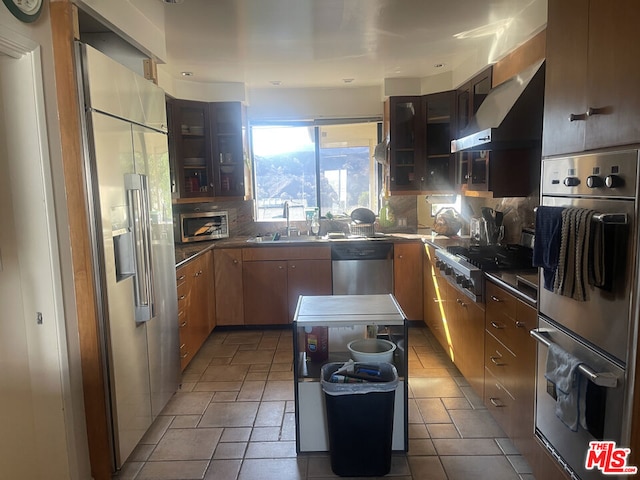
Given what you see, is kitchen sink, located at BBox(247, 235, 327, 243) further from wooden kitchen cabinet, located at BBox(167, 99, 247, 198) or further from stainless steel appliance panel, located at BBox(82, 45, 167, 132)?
stainless steel appliance panel, located at BBox(82, 45, 167, 132)

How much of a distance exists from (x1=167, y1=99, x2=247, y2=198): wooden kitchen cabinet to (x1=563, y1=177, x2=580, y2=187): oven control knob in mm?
3540

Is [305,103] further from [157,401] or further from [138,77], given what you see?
[157,401]

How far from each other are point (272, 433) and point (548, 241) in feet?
6.26

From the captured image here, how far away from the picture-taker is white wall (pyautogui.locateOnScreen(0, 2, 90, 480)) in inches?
77.8

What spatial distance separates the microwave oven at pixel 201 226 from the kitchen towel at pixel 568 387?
12.0 feet

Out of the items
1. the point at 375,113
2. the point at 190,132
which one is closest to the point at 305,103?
the point at 375,113

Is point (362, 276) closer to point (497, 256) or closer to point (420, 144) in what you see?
point (420, 144)

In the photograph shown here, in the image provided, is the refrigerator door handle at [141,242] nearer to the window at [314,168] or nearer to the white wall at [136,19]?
the white wall at [136,19]

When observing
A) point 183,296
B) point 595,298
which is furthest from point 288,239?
point 595,298

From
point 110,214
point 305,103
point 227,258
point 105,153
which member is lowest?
point 227,258

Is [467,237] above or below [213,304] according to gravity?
above

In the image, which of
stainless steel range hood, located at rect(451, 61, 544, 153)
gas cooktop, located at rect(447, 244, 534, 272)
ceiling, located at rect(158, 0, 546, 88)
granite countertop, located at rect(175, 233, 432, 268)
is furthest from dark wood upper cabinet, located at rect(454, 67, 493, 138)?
granite countertop, located at rect(175, 233, 432, 268)

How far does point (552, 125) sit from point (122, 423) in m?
2.50

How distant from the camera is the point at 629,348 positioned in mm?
1461
